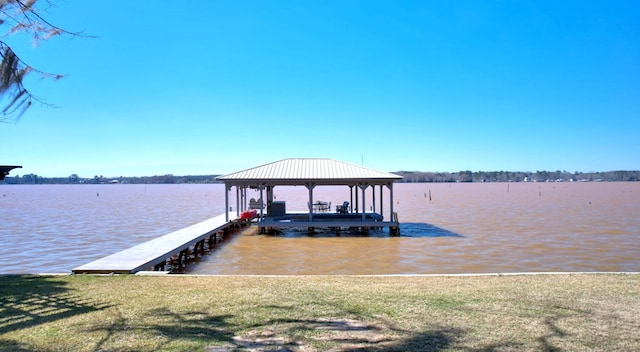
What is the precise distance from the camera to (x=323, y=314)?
6.39 m

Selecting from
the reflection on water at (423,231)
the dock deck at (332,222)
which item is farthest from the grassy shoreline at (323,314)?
the reflection on water at (423,231)

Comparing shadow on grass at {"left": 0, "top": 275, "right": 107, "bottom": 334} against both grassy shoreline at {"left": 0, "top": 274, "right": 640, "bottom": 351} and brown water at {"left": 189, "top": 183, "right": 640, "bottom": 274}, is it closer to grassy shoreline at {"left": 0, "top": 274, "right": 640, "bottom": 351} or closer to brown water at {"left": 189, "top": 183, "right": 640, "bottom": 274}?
grassy shoreline at {"left": 0, "top": 274, "right": 640, "bottom": 351}

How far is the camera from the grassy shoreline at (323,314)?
5.23 metres

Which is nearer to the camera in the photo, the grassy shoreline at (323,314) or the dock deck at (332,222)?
the grassy shoreline at (323,314)

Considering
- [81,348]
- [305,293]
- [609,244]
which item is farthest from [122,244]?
[609,244]

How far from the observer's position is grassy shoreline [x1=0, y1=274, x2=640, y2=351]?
5234 mm

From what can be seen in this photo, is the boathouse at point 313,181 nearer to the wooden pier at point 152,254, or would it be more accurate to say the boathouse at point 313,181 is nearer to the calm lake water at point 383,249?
the calm lake water at point 383,249

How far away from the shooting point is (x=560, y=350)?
4984mm

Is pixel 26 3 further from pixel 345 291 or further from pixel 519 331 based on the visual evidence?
pixel 519 331

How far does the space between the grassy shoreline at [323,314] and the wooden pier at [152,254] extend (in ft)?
6.50

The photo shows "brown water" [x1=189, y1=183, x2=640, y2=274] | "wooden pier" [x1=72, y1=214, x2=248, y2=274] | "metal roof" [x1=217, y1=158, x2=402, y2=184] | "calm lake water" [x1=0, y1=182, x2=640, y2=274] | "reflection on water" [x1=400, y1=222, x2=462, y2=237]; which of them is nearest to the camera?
"wooden pier" [x1=72, y1=214, x2=248, y2=274]

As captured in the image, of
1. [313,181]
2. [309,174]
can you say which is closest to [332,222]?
[313,181]

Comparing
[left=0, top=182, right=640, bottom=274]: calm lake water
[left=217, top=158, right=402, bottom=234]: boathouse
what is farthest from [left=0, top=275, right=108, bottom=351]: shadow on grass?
[left=217, top=158, right=402, bottom=234]: boathouse

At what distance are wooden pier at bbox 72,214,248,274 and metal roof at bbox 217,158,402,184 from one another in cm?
280
